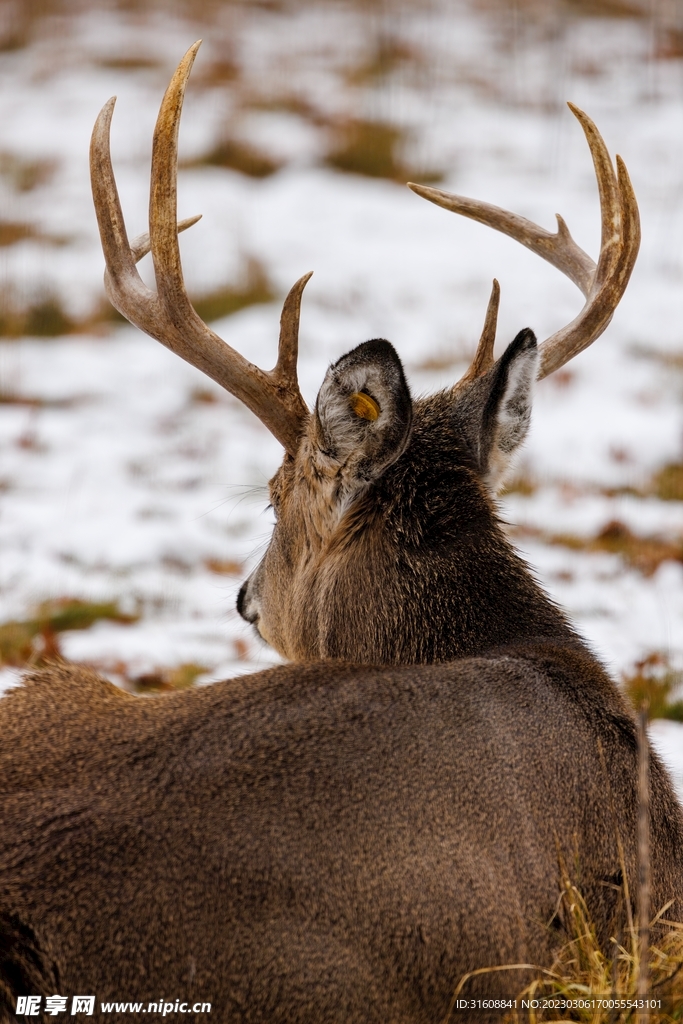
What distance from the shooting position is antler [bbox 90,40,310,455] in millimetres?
3867

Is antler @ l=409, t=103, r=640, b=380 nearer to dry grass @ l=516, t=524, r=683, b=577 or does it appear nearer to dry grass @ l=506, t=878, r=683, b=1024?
dry grass @ l=506, t=878, r=683, b=1024

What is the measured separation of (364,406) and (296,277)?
31.6 feet

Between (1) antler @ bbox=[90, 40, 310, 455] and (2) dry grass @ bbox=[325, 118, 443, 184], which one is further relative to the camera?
(2) dry grass @ bbox=[325, 118, 443, 184]

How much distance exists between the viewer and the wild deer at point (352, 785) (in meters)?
2.43

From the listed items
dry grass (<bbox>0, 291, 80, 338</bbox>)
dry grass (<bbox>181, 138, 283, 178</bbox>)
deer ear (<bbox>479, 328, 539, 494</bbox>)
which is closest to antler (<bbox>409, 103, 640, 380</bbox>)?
deer ear (<bbox>479, 328, 539, 494</bbox>)

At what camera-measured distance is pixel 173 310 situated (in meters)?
3.96

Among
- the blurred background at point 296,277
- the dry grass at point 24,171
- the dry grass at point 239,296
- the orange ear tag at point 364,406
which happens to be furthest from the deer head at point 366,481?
the dry grass at point 24,171

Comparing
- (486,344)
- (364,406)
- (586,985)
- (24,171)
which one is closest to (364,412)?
(364,406)

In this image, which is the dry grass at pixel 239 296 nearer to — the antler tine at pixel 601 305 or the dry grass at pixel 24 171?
the dry grass at pixel 24 171

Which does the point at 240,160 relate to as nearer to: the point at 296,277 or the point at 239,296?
the point at 296,277

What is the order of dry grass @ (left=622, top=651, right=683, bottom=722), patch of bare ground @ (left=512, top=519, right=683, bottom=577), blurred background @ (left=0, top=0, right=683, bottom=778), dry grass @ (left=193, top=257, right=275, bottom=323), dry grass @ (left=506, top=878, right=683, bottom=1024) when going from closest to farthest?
dry grass @ (left=506, top=878, right=683, bottom=1024)
dry grass @ (left=622, top=651, right=683, bottom=722)
blurred background @ (left=0, top=0, right=683, bottom=778)
patch of bare ground @ (left=512, top=519, right=683, bottom=577)
dry grass @ (left=193, top=257, right=275, bottom=323)

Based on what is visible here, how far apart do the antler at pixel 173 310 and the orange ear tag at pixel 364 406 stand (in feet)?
1.58

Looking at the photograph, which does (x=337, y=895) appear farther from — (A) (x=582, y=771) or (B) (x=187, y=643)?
(B) (x=187, y=643)

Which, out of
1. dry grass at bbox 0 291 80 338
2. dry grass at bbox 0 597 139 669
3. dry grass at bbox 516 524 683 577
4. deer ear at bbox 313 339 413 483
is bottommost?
dry grass at bbox 0 597 139 669
